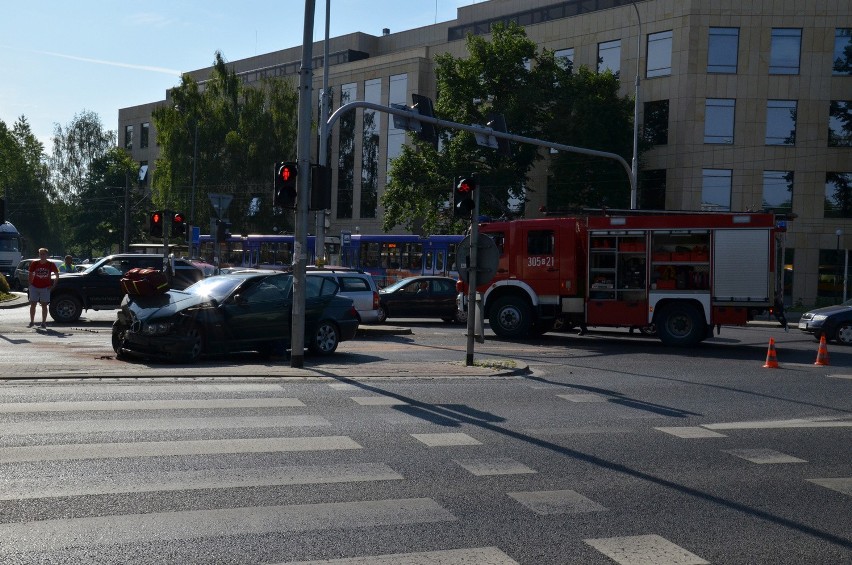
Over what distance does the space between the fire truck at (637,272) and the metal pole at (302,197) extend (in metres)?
8.29

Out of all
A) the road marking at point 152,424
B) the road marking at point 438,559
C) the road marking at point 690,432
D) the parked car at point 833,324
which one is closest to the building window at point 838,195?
the parked car at point 833,324

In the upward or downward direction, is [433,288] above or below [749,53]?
below

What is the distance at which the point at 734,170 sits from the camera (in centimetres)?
4478

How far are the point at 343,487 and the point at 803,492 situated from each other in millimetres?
3505

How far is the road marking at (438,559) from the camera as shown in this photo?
16.8ft

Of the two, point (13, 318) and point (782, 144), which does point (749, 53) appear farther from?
point (13, 318)

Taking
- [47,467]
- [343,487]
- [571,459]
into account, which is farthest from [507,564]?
[47,467]

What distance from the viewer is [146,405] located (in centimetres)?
999

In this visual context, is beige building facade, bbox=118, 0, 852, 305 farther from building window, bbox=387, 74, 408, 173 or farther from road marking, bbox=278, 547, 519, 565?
road marking, bbox=278, 547, 519, 565

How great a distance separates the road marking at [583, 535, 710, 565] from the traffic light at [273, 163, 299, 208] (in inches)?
363

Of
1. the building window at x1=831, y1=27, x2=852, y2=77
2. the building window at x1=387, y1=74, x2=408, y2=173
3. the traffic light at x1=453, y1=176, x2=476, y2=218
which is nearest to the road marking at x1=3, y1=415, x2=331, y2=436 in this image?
the traffic light at x1=453, y1=176, x2=476, y2=218

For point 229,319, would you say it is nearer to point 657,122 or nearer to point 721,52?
point 657,122

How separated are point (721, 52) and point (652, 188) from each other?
7.16 m

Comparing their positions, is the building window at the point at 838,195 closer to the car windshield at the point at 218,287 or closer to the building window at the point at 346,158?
the building window at the point at 346,158
